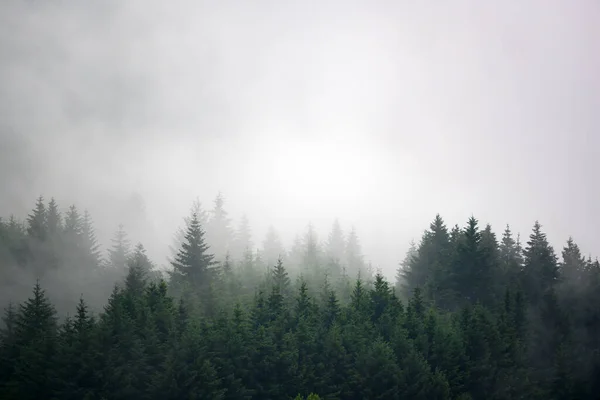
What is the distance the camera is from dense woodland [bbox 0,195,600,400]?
4619 centimetres

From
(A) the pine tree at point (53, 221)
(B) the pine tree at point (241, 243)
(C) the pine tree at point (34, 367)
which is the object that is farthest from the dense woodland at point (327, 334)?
(B) the pine tree at point (241, 243)

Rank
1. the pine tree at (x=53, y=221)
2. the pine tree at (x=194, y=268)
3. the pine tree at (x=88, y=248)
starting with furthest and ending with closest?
the pine tree at (x=53, y=221) < the pine tree at (x=88, y=248) < the pine tree at (x=194, y=268)

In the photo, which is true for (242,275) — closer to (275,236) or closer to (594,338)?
(275,236)

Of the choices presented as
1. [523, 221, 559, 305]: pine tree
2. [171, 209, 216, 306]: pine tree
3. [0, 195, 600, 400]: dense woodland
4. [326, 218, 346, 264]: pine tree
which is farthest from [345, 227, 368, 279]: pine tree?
[171, 209, 216, 306]: pine tree

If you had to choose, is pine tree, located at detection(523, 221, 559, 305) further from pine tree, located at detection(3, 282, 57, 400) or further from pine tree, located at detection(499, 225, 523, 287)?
pine tree, located at detection(3, 282, 57, 400)

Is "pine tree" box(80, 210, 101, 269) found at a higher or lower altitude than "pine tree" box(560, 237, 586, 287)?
higher

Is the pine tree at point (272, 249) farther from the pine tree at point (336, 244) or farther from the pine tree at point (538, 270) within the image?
the pine tree at point (538, 270)

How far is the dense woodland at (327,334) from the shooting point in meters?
46.2

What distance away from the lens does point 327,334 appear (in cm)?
5375

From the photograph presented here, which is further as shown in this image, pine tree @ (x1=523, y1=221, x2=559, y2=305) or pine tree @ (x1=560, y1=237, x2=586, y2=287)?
pine tree @ (x1=560, y1=237, x2=586, y2=287)

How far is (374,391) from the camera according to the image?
166 feet

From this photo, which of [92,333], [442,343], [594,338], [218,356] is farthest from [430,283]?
[92,333]

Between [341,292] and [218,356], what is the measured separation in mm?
30602

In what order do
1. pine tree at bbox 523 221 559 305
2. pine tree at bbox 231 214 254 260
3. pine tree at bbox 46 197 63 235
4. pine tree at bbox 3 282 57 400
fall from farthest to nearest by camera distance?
1. pine tree at bbox 231 214 254 260
2. pine tree at bbox 46 197 63 235
3. pine tree at bbox 523 221 559 305
4. pine tree at bbox 3 282 57 400
